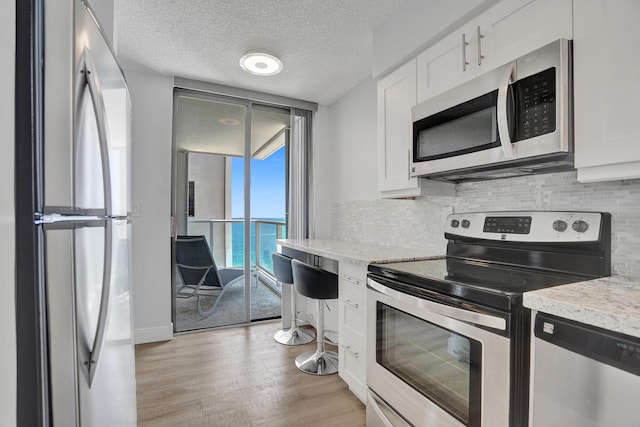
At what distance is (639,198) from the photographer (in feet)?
3.55

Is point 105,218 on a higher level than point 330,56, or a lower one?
lower

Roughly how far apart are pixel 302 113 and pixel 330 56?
1.07m

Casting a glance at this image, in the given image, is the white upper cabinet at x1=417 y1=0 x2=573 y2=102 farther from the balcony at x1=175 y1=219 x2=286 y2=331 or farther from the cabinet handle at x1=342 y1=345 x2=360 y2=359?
the balcony at x1=175 y1=219 x2=286 y2=331

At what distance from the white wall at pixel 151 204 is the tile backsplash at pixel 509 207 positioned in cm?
191

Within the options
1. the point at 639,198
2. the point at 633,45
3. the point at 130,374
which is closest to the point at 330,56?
the point at 633,45

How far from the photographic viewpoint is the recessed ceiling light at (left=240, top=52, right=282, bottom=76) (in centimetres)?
234

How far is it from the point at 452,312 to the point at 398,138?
1.20 metres

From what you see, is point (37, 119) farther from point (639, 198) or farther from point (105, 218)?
point (639, 198)

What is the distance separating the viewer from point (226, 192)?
328 centimetres

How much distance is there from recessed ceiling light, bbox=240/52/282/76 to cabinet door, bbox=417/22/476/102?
→ 1.23 m

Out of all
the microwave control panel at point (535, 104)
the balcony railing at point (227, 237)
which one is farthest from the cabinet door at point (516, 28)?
the balcony railing at point (227, 237)

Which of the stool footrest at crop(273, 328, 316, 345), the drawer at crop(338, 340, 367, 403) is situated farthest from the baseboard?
the drawer at crop(338, 340, 367, 403)

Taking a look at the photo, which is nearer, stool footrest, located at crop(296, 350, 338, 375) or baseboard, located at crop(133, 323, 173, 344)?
stool footrest, located at crop(296, 350, 338, 375)

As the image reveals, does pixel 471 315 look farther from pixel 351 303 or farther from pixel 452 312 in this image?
pixel 351 303
